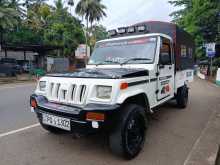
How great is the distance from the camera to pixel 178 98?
7.62 metres

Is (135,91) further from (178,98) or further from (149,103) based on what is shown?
(178,98)

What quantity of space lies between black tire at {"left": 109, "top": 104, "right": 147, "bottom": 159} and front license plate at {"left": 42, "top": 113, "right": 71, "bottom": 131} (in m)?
0.71

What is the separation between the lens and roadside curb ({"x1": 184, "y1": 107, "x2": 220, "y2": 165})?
3722mm

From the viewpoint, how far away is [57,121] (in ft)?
13.0

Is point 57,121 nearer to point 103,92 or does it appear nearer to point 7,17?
point 103,92

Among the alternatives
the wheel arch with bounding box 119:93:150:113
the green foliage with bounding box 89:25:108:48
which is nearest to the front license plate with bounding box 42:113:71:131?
the wheel arch with bounding box 119:93:150:113

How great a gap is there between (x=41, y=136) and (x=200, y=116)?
446cm

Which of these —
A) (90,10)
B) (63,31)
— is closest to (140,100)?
(63,31)

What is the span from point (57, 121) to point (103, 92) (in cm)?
92

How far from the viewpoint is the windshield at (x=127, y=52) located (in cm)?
511

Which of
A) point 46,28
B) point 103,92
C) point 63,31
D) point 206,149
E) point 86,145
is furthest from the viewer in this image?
point 46,28

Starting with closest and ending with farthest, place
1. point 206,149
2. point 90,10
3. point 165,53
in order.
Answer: point 206,149 → point 165,53 → point 90,10

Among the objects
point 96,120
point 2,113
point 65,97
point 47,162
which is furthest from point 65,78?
point 2,113

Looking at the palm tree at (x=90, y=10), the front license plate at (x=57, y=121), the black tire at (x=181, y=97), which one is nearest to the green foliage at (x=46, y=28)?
the palm tree at (x=90, y=10)
